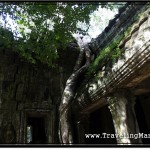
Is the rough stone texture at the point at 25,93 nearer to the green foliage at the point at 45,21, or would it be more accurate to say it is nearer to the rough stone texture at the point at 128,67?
the green foliage at the point at 45,21

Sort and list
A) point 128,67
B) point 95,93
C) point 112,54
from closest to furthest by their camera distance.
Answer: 1. point 128,67
2. point 112,54
3. point 95,93

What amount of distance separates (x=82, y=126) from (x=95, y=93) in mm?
2241

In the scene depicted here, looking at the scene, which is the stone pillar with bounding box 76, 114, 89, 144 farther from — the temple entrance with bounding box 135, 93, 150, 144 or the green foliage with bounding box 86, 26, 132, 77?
the green foliage with bounding box 86, 26, 132, 77

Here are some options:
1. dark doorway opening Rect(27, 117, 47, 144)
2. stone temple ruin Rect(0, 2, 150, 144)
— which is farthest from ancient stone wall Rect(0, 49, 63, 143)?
dark doorway opening Rect(27, 117, 47, 144)

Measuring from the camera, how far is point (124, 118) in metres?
5.05

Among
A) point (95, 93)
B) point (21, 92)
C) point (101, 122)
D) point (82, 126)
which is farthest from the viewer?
point (101, 122)

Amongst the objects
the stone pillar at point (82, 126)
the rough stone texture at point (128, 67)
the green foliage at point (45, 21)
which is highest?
the green foliage at point (45, 21)

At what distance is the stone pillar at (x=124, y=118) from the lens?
4.88 m

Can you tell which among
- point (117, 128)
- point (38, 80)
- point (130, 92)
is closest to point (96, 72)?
point (130, 92)

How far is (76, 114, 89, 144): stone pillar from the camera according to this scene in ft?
24.3

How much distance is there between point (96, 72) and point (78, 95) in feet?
3.67

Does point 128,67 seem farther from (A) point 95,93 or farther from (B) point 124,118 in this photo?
(A) point 95,93

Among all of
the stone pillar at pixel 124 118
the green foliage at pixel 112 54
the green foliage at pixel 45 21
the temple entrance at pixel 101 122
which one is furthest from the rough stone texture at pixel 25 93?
the stone pillar at pixel 124 118

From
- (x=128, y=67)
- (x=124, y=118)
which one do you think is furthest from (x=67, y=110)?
(x=128, y=67)
